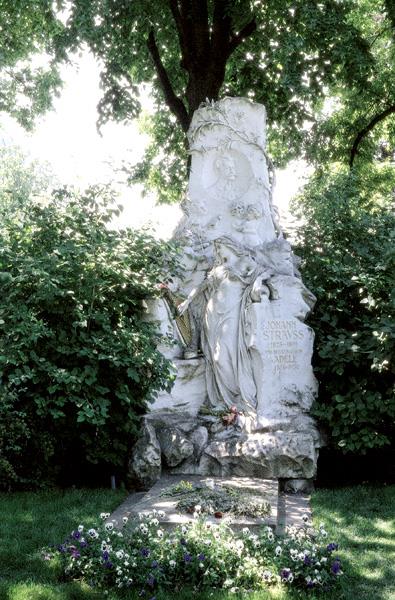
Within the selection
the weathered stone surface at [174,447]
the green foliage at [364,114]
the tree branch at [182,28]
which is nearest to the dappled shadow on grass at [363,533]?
the weathered stone surface at [174,447]

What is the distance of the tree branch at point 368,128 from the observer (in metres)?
16.2

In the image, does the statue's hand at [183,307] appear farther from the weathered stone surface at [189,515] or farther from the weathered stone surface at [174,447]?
the weathered stone surface at [189,515]

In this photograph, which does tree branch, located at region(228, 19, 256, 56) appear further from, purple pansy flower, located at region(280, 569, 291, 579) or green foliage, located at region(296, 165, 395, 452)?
purple pansy flower, located at region(280, 569, 291, 579)

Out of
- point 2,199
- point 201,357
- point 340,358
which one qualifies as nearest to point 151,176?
point 2,199

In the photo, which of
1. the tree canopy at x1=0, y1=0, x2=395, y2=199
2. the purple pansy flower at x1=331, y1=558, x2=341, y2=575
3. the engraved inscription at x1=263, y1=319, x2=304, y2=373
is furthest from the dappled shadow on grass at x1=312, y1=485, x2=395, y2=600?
the tree canopy at x1=0, y1=0, x2=395, y2=199

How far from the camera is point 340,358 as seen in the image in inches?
312

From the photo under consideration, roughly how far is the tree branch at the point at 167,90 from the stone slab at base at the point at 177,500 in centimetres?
796

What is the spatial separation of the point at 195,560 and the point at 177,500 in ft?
4.81

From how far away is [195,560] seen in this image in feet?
15.1

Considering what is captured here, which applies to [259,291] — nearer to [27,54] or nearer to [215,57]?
[215,57]

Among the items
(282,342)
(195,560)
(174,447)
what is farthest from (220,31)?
(195,560)

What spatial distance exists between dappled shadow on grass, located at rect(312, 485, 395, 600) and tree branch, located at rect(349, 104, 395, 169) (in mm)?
10550

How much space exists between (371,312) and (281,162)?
827cm

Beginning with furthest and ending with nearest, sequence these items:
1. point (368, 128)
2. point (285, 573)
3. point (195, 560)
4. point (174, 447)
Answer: point (368, 128) < point (174, 447) < point (195, 560) < point (285, 573)
